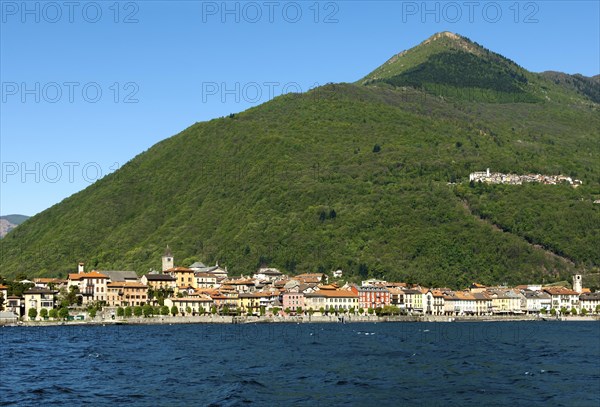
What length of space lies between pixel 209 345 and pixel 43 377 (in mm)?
36108

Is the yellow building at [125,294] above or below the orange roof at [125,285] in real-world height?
below

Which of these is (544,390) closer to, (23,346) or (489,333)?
(23,346)

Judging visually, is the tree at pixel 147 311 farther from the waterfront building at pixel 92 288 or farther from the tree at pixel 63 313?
the waterfront building at pixel 92 288

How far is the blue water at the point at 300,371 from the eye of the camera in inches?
2518

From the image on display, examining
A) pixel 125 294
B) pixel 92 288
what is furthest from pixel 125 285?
pixel 92 288

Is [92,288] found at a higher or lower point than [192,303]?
higher

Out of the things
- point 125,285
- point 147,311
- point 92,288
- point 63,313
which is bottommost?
point 63,313

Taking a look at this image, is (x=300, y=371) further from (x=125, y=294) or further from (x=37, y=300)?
(x=125, y=294)

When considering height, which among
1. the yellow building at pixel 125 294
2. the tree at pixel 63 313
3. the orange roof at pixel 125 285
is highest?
the orange roof at pixel 125 285

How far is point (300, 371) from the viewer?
79.5 m

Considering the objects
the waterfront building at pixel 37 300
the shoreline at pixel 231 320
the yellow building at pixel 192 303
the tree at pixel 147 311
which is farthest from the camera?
the yellow building at pixel 192 303

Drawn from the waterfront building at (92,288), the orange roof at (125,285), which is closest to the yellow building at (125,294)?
the orange roof at (125,285)

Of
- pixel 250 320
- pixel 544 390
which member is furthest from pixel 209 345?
pixel 250 320

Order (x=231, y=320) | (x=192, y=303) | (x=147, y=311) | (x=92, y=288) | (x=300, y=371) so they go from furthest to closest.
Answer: (x=92, y=288) → (x=192, y=303) → (x=147, y=311) → (x=231, y=320) → (x=300, y=371)
